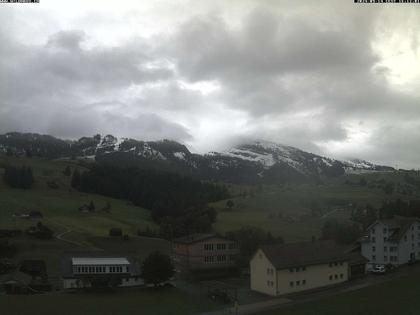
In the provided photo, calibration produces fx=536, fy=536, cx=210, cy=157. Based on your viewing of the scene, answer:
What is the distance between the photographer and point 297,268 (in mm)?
63312

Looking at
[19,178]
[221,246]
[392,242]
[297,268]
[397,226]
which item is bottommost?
[297,268]

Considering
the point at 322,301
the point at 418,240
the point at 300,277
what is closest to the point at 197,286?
the point at 300,277

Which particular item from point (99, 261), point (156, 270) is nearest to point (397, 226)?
point (156, 270)

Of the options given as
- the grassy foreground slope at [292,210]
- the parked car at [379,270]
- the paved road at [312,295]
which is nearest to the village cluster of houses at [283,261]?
the parked car at [379,270]

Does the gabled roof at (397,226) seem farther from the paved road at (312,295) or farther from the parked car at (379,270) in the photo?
the parked car at (379,270)

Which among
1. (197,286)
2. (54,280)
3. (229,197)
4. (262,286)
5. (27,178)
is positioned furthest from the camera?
(229,197)

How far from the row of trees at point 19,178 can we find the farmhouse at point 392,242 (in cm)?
12070

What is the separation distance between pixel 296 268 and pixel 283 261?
174 centimetres

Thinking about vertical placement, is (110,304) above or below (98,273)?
below

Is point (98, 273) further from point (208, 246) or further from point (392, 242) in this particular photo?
point (392, 242)

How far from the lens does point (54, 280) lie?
247 ft

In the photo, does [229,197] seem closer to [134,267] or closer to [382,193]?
[382,193]

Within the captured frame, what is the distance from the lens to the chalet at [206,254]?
257 ft

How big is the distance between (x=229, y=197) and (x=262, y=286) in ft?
411
